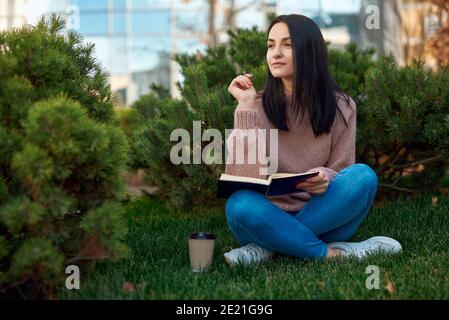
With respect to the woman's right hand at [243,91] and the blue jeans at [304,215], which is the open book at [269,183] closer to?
the blue jeans at [304,215]

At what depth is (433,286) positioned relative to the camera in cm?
239

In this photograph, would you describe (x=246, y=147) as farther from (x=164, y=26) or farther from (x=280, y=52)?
(x=164, y=26)

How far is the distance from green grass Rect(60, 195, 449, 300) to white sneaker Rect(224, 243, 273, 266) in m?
0.04

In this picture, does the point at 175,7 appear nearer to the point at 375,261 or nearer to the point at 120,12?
the point at 120,12

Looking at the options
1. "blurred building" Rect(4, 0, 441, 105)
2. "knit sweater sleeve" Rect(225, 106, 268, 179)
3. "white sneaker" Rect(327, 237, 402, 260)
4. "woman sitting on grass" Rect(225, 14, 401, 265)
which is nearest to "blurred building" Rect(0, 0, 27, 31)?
"blurred building" Rect(4, 0, 441, 105)

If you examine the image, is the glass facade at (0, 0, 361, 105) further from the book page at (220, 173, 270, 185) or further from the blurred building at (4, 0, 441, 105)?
the book page at (220, 173, 270, 185)

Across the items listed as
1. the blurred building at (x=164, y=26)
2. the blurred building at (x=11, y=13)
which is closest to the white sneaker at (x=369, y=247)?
the blurred building at (x=164, y=26)

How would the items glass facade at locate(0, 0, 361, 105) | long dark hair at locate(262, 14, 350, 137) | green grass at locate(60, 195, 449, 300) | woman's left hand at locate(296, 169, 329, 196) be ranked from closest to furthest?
1. green grass at locate(60, 195, 449, 300)
2. woman's left hand at locate(296, 169, 329, 196)
3. long dark hair at locate(262, 14, 350, 137)
4. glass facade at locate(0, 0, 361, 105)

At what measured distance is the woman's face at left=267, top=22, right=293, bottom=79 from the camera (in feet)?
9.82

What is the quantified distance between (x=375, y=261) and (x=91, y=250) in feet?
4.06

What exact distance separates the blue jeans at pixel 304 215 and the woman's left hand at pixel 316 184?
0.27ft

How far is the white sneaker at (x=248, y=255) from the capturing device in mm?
2840
